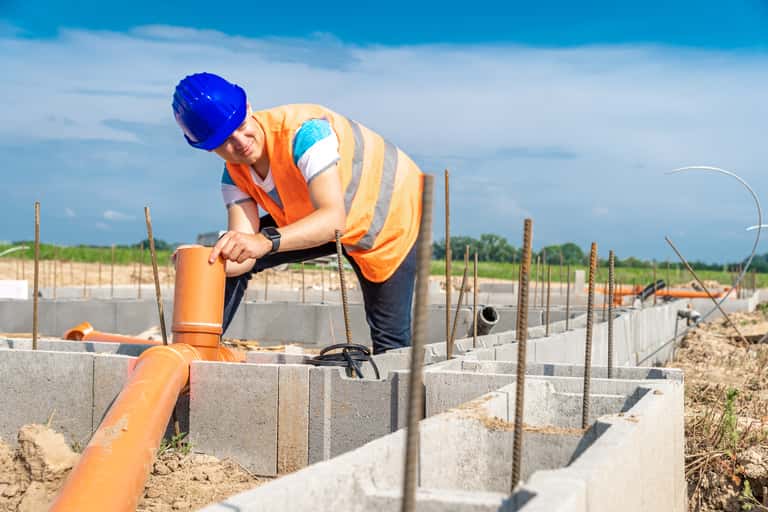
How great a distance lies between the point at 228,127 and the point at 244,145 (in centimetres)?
21

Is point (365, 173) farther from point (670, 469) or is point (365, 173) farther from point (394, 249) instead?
point (670, 469)

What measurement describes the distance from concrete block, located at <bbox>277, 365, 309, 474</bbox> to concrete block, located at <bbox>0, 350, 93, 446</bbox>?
1.23m

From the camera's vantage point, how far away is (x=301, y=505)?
7.61 feet

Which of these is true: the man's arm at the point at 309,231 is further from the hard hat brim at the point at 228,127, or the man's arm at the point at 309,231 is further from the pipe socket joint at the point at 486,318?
the pipe socket joint at the point at 486,318

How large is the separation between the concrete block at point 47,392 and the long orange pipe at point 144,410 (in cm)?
69

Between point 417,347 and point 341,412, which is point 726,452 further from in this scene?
point 417,347

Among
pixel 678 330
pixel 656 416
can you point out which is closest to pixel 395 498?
pixel 656 416

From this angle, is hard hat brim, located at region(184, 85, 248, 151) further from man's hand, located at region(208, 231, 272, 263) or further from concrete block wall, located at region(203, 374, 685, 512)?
concrete block wall, located at region(203, 374, 685, 512)

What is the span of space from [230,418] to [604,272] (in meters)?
26.7

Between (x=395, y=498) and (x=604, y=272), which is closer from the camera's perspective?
(x=395, y=498)

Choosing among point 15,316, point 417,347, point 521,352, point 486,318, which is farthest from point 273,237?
point 15,316

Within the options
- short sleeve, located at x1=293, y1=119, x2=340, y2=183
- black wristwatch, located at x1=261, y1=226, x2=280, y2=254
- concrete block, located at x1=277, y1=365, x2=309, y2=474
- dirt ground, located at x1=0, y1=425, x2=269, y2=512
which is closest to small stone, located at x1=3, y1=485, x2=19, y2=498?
dirt ground, located at x1=0, y1=425, x2=269, y2=512

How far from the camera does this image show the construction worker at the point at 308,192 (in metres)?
4.78

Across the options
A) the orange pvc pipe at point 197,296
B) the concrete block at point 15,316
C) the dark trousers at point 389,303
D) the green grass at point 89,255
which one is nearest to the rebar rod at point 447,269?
the dark trousers at point 389,303
